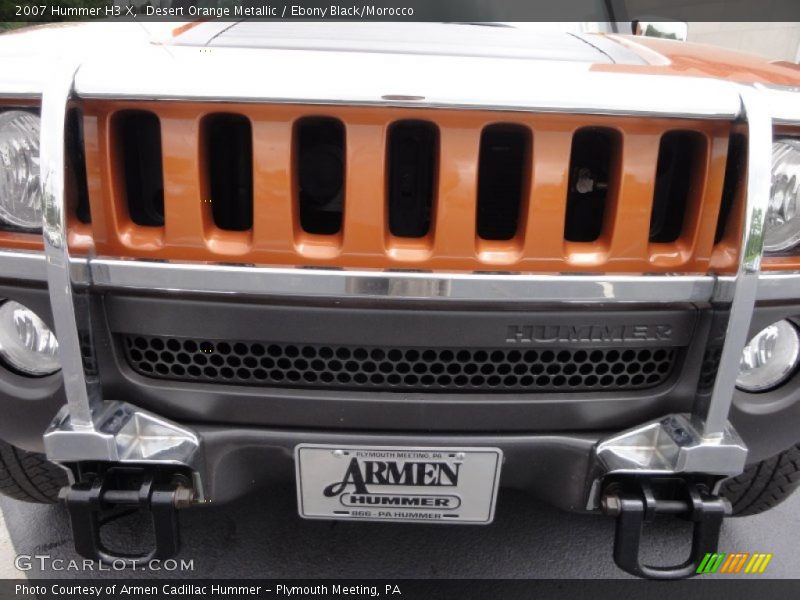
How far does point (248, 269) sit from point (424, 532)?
1.39 meters

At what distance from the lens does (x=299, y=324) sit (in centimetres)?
152

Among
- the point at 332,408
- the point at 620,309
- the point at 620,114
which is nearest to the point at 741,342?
the point at 620,309

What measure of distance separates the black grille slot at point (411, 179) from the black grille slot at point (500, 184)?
0.41 feet

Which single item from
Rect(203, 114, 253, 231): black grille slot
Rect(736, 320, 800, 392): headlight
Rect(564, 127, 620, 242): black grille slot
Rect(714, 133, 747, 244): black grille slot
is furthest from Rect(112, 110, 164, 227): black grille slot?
Rect(736, 320, 800, 392): headlight

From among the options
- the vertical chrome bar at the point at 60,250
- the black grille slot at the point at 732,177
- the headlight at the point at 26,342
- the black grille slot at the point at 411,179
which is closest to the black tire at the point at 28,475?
the headlight at the point at 26,342

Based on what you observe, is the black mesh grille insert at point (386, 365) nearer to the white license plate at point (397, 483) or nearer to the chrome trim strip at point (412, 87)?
the white license plate at point (397, 483)

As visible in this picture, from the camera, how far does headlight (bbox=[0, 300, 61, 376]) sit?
1643mm

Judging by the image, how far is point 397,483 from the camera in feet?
5.42

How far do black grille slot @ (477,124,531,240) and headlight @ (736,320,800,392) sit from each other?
69 cm

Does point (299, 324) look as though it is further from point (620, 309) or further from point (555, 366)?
point (620, 309)

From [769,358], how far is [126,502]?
5.40ft

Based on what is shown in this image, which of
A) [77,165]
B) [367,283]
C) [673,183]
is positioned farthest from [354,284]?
[673,183]

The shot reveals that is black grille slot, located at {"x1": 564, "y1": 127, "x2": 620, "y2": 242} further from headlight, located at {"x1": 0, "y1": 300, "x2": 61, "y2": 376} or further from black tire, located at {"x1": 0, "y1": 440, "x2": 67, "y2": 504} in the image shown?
black tire, located at {"x1": 0, "y1": 440, "x2": 67, "y2": 504}

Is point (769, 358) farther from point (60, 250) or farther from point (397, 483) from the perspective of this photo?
point (60, 250)
